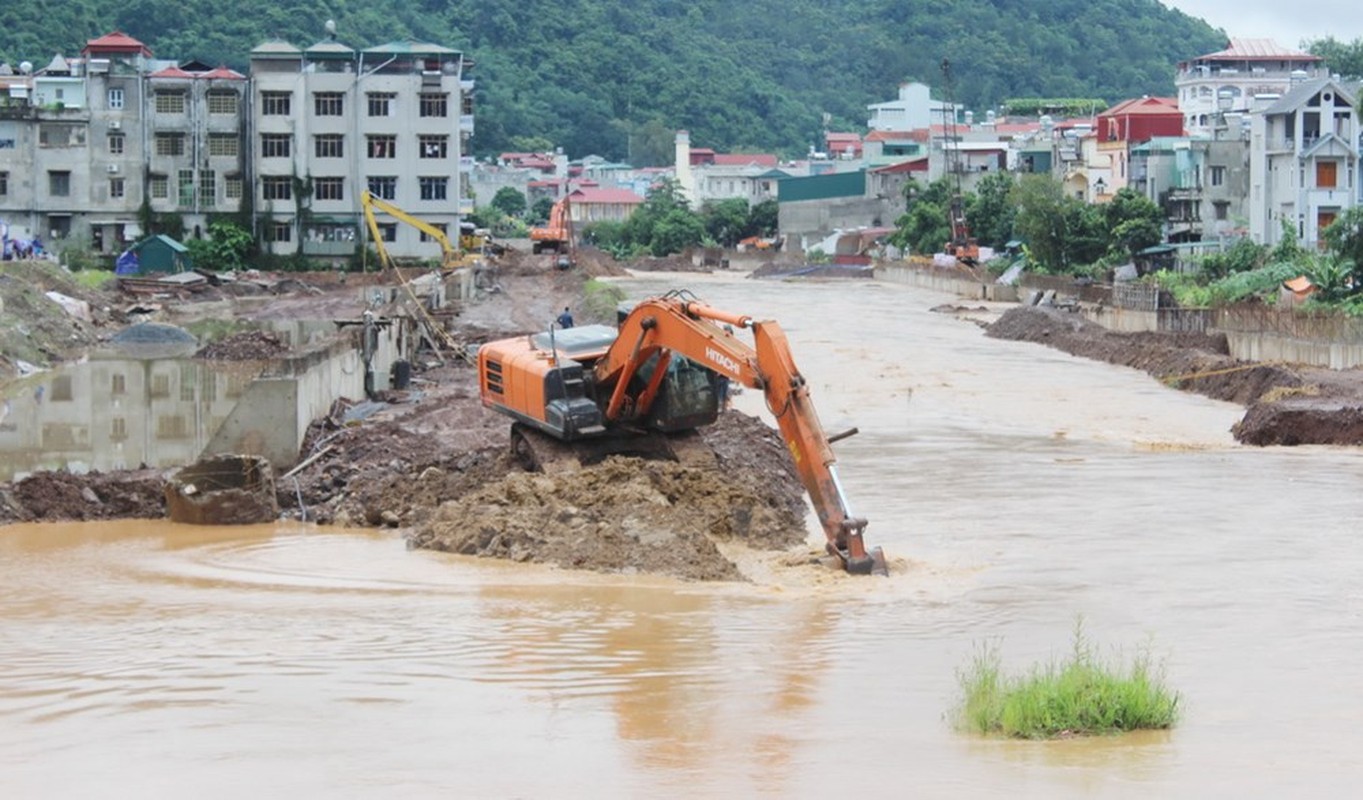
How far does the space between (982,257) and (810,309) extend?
24.8 metres

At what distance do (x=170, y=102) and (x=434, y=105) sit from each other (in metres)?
10.4

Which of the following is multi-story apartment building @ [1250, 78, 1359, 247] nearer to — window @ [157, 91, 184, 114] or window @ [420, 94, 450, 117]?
window @ [420, 94, 450, 117]

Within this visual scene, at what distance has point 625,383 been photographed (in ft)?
69.4

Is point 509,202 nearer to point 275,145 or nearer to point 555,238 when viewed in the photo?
point 555,238

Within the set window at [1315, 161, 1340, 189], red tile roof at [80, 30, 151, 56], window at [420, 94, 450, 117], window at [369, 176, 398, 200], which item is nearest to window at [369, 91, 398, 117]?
window at [420, 94, 450, 117]

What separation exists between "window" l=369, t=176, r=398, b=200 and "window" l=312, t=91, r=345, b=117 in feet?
9.78

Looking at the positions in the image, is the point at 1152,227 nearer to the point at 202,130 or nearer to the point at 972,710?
the point at 202,130

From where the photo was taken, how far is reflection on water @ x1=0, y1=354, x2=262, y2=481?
28.8 metres

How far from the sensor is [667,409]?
2141cm

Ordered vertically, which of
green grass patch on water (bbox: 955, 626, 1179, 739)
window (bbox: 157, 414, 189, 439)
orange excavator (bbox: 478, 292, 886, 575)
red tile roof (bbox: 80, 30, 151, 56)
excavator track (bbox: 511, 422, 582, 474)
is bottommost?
green grass patch on water (bbox: 955, 626, 1179, 739)

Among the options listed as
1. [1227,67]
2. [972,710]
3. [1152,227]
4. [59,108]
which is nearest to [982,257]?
[1152,227]

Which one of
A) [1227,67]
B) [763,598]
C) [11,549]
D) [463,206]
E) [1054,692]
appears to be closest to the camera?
[1054,692]

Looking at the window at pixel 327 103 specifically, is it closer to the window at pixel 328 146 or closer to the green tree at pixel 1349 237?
the window at pixel 328 146

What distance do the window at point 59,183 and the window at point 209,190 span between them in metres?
5.18
